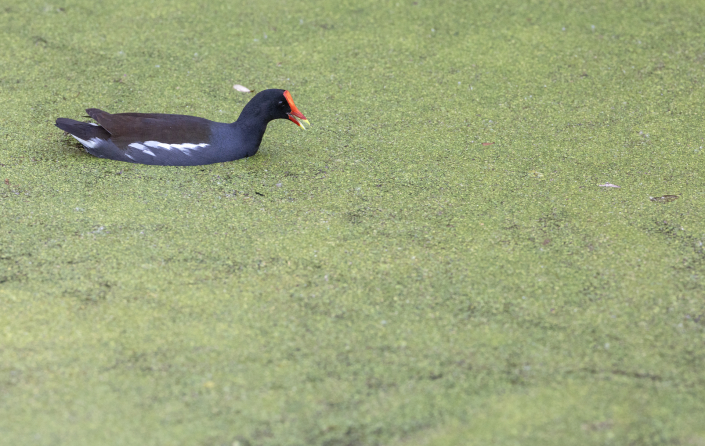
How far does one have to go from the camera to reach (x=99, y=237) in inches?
79.0

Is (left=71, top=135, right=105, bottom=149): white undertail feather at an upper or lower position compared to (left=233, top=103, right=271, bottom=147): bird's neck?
lower

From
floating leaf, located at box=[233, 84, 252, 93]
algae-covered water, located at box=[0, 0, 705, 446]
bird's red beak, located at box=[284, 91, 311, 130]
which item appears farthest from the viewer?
floating leaf, located at box=[233, 84, 252, 93]

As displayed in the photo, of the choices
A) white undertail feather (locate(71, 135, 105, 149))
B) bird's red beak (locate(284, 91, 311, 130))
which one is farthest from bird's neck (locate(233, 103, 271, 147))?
white undertail feather (locate(71, 135, 105, 149))

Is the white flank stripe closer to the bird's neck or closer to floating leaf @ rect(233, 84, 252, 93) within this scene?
the bird's neck

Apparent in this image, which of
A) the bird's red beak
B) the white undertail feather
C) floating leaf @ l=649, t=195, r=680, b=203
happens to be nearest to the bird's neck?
the bird's red beak

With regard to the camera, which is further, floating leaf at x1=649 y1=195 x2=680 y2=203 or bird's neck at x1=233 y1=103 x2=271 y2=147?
bird's neck at x1=233 y1=103 x2=271 y2=147

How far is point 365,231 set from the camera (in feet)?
6.86

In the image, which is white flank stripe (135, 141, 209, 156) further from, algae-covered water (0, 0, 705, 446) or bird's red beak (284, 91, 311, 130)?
bird's red beak (284, 91, 311, 130)

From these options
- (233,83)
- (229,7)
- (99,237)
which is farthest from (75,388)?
(229,7)

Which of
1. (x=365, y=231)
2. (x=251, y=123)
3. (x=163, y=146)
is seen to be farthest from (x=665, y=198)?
(x=163, y=146)

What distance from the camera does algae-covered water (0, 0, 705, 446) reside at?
1502mm

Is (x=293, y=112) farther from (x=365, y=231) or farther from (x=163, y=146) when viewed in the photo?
(x=365, y=231)

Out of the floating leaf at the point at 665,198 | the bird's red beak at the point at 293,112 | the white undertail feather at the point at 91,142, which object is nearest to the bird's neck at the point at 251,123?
the bird's red beak at the point at 293,112

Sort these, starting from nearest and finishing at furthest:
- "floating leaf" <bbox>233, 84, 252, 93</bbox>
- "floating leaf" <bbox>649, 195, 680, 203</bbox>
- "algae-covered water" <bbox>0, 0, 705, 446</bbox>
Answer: "algae-covered water" <bbox>0, 0, 705, 446</bbox> → "floating leaf" <bbox>649, 195, 680, 203</bbox> → "floating leaf" <bbox>233, 84, 252, 93</bbox>
